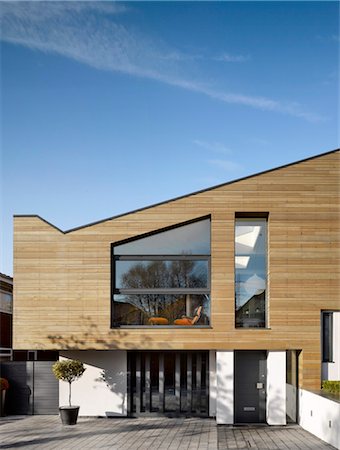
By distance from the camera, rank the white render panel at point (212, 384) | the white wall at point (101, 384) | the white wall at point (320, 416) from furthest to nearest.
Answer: the white wall at point (101, 384)
the white render panel at point (212, 384)
the white wall at point (320, 416)

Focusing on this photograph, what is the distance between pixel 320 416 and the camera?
12992mm

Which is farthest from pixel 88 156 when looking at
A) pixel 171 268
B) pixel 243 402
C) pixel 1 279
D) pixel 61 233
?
pixel 243 402

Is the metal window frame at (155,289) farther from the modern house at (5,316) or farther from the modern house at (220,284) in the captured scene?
the modern house at (5,316)

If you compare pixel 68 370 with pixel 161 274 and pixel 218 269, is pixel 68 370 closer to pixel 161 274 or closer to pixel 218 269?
pixel 161 274

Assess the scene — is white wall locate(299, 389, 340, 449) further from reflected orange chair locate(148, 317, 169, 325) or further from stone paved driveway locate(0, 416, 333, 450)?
reflected orange chair locate(148, 317, 169, 325)

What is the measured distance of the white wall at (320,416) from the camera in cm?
1207

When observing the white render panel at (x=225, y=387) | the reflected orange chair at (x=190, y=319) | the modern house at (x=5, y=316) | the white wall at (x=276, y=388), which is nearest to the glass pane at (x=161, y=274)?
the reflected orange chair at (x=190, y=319)

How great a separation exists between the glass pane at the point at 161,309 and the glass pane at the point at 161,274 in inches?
9.6

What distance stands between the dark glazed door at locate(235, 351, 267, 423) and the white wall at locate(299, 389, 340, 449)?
35.5 inches

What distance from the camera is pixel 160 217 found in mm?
14836

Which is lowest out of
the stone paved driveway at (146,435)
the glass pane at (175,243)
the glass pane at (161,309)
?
the stone paved driveway at (146,435)

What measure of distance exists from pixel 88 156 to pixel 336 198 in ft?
21.1

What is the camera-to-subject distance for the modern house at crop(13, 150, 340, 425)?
1462 centimetres

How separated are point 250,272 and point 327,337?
2.21 m
